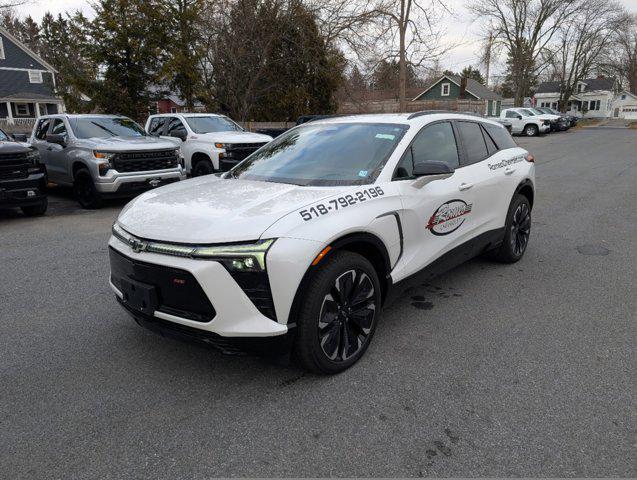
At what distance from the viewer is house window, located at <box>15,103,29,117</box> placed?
38.3 m

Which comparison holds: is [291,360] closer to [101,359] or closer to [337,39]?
[101,359]

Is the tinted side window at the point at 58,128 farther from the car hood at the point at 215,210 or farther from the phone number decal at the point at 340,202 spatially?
the phone number decal at the point at 340,202

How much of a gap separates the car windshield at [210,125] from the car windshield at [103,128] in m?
1.68

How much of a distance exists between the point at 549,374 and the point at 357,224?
62.7 inches

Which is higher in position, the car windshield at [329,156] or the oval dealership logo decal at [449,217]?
the car windshield at [329,156]

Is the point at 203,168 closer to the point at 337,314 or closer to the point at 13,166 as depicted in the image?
the point at 13,166

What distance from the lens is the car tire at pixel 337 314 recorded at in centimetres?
293

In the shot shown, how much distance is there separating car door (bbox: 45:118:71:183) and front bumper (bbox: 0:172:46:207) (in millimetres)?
1490

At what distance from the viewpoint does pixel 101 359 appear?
3473mm

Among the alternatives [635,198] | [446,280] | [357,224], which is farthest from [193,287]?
[635,198]

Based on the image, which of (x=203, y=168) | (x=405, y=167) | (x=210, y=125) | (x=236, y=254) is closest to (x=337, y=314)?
(x=236, y=254)

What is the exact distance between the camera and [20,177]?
26.3 feet

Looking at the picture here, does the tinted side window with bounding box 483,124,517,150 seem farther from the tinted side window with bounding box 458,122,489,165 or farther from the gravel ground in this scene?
the gravel ground

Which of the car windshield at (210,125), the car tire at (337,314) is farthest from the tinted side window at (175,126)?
the car tire at (337,314)
